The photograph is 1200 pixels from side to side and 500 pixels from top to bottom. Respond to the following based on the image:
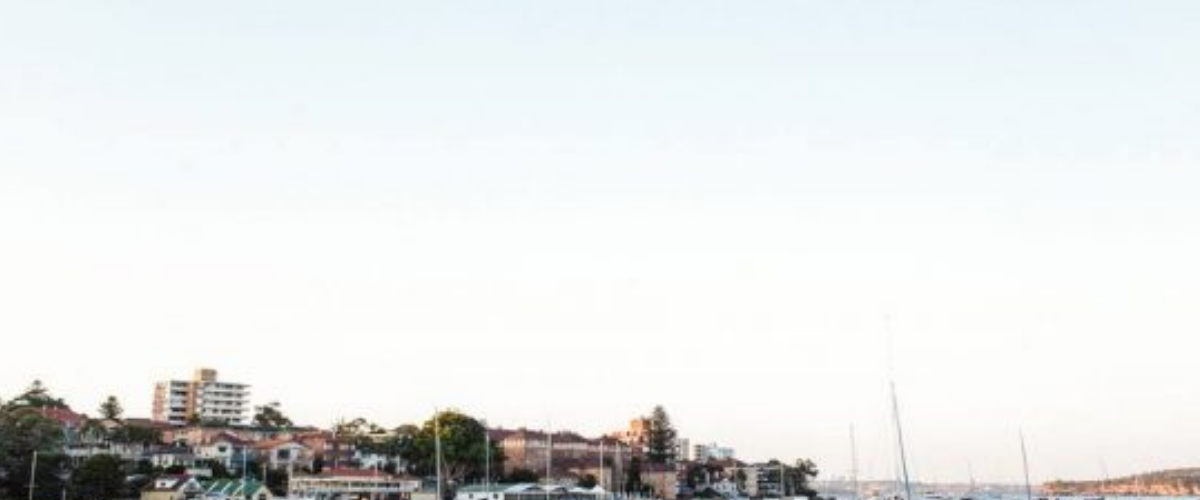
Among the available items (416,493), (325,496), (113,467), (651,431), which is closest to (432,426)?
(416,493)

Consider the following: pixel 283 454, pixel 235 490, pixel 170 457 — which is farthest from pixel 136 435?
pixel 235 490

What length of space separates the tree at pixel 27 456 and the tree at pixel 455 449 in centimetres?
4485

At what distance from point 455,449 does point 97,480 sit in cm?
4635

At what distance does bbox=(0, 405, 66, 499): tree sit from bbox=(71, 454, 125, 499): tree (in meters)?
1.39

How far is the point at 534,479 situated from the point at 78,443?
53.2 meters

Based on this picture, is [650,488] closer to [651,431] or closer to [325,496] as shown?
[651,431]

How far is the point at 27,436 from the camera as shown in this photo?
91.0m

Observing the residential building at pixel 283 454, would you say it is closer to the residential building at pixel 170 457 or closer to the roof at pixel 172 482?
the residential building at pixel 170 457

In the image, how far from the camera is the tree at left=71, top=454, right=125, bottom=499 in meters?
Result: 91.1

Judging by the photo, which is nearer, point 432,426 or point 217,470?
point 217,470

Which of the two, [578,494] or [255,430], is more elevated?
[255,430]

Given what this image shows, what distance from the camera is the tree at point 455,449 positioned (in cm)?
13125

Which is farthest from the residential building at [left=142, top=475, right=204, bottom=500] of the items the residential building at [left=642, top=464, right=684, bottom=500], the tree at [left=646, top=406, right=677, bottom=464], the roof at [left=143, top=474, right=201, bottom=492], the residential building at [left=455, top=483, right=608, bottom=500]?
the tree at [left=646, top=406, right=677, bottom=464]

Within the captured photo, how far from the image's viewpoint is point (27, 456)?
296 ft
